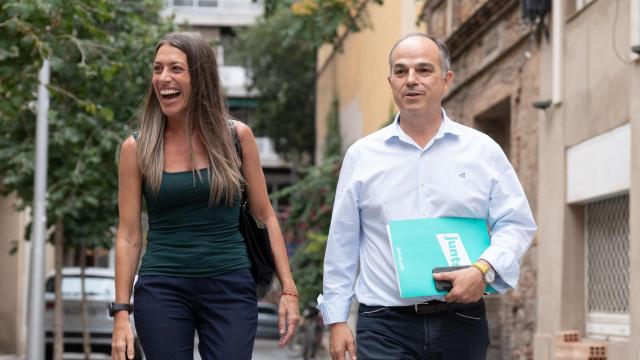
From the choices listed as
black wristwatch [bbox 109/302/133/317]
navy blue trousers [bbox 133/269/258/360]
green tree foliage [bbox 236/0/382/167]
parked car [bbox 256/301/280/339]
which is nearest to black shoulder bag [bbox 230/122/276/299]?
navy blue trousers [bbox 133/269/258/360]

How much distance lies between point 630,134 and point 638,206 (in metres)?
0.69

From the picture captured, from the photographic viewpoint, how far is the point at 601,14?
11961 millimetres

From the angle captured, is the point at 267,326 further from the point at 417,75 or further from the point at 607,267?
the point at 417,75

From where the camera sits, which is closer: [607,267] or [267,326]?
[607,267]

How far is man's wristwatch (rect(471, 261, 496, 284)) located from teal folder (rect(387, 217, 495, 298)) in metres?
0.05

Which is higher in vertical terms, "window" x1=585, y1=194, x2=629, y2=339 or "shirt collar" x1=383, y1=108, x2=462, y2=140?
"shirt collar" x1=383, y1=108, x2=462, y2=140

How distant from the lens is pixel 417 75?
4.96 m

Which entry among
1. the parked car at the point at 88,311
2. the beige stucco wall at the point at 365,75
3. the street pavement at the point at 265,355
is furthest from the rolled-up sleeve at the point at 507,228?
the street pavement at the point at 265,355

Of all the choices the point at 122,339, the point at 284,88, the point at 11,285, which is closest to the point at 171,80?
the point at 122,339

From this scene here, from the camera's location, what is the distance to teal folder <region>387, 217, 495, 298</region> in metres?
4.73

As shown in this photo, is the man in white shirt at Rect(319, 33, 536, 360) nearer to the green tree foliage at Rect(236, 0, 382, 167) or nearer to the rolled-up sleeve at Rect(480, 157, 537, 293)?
the rolled-up sleeve at Rect(480, 157, 537, 293)

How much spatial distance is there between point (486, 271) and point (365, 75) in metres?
25.9

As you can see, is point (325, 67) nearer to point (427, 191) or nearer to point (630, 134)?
point (630, 134)

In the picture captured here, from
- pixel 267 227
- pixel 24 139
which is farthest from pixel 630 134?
pixel 24 139
